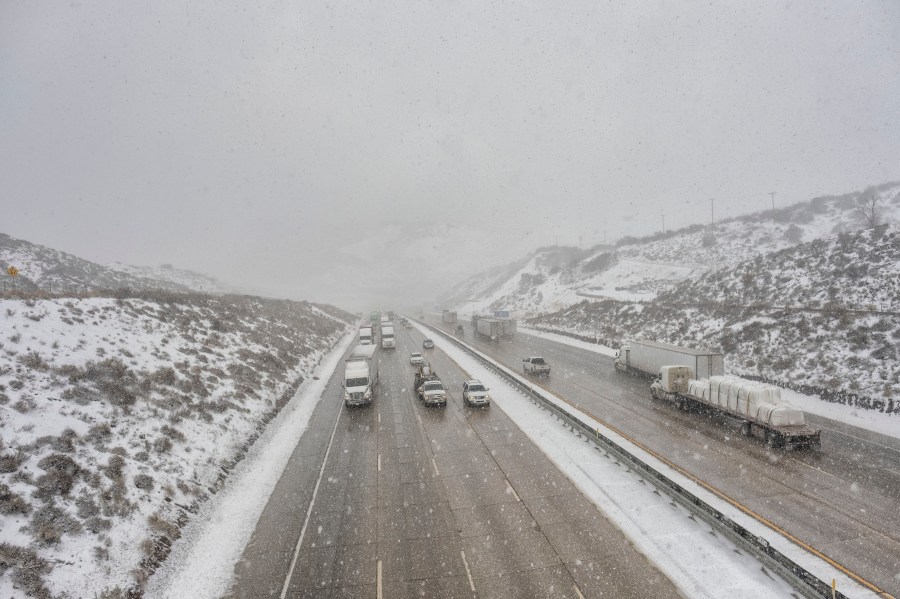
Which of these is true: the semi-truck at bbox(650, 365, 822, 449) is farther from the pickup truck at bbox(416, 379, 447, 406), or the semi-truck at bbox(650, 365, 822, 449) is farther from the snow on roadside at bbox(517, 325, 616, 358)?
the snow on roadside at bbox(517, 325, 616, 358)

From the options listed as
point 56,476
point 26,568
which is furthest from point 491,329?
point 26,568

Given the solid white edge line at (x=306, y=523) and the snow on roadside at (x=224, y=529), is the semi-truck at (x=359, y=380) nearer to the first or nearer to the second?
the solid white edge line at (x=306, y=523)

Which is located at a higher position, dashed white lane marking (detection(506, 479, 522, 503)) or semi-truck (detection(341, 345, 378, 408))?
semi-truck (detection(341, 345, 378, 408))

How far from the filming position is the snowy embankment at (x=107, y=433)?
36.2 ft

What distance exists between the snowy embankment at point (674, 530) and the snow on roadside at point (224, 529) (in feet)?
38.9

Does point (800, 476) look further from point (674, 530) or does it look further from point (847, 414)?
point (847, 414)

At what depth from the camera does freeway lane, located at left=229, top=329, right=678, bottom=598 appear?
11.0m

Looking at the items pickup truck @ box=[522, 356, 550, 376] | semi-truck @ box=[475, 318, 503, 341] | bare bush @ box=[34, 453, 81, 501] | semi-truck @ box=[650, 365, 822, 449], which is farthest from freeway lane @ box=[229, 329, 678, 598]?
semi-truck @ box=[475, 318, 503, 341]

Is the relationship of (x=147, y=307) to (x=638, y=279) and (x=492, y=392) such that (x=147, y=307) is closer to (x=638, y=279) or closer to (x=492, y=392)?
(x=492, y=392)

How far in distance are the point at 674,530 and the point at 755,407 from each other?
35.3ft

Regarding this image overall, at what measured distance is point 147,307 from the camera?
3044cm

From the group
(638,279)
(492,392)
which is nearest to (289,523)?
(492,392)

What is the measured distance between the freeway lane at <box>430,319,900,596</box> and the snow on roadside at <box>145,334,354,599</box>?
1673cm

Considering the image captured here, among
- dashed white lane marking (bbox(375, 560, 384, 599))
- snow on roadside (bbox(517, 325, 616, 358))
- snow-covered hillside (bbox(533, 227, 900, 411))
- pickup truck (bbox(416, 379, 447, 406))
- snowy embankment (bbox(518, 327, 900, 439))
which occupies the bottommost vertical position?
dashed white lane marking (bbox(375, 560, 384, 599))
